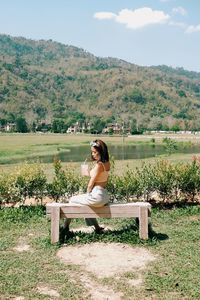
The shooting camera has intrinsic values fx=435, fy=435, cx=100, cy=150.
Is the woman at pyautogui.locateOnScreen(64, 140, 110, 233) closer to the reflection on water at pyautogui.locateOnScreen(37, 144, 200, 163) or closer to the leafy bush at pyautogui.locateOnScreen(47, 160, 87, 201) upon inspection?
the leafy bush at pyautogui.locateOnScreen(47, 160, 87, 201)

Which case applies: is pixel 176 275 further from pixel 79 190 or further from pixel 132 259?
pixel 79 190

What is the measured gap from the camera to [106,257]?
27.0ft

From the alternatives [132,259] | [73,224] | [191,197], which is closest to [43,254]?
[132,259]

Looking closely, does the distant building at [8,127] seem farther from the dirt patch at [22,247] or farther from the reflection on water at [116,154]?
the dirt patch at [22,247]

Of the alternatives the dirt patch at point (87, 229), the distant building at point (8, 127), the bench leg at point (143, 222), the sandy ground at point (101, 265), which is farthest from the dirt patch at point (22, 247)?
the distant building at point (8, 127)

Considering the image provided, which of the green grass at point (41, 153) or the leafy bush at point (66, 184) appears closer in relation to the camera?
the leafy bush at point (66, 184)

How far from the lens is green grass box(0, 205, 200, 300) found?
6.69m

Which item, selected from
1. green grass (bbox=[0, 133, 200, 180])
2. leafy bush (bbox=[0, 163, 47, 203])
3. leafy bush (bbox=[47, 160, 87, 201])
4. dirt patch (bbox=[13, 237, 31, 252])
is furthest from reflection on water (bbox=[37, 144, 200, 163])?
dirt patch (bbox=[13, 237, 31, 252])

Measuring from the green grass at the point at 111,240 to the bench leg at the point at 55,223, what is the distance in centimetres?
19

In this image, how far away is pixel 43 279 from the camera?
23.4ft

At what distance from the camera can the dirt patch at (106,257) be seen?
7.60 metres

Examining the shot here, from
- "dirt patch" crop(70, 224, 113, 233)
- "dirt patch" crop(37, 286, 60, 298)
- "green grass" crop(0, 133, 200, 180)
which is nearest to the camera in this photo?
"dirt patch" crop(37, 286, 60, 298)

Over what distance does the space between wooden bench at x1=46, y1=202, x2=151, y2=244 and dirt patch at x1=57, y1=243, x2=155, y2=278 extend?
21.0 inches

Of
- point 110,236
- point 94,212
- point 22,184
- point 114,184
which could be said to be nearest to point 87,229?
point 110,236
